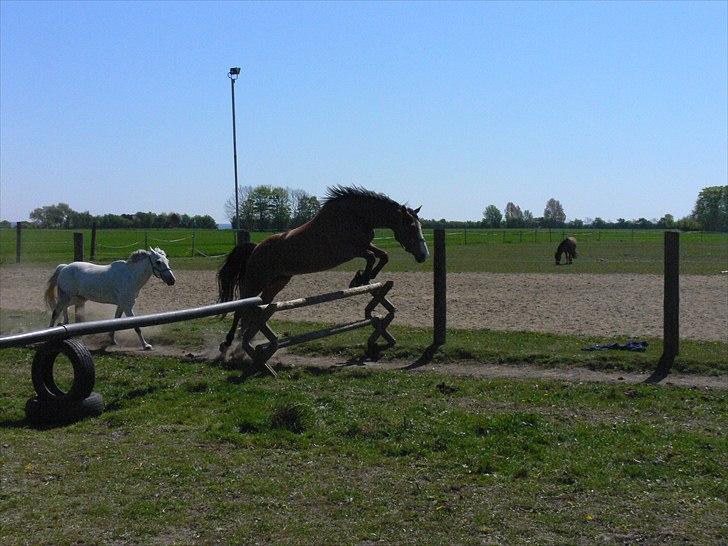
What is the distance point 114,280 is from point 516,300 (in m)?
8.71

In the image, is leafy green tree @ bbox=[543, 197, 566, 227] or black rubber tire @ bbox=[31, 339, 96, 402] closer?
black rubber tire @ bbox=[31, 339, 96, 402]

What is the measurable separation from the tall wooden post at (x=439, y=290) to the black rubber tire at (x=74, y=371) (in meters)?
5.26

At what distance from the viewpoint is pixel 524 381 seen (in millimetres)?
9148

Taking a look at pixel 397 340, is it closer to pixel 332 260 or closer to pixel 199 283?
pixel 332 260

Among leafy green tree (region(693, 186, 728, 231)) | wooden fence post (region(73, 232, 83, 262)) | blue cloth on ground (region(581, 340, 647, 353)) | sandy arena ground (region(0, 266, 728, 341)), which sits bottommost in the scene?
blue cloth on ground (region(581, 340, 647, 353))

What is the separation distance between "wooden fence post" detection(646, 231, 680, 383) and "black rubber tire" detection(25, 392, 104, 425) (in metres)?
6.45

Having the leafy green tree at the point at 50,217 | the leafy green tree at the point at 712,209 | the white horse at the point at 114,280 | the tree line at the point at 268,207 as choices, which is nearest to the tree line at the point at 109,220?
the leafy green tree at the point at 50,217

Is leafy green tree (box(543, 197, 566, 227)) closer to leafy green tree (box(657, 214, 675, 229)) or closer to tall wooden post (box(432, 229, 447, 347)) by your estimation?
leafy green tree (box(657, 214, 675, 229))

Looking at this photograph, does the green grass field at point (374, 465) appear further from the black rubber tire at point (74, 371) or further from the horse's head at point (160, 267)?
the horse's head at point (160, 267)

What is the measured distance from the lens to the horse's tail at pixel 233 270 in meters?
12.0

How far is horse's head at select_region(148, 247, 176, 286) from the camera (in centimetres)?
1230

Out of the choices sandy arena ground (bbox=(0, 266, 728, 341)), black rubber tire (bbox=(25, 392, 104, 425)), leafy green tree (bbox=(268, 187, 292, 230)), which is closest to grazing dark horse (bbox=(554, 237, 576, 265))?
sandy arena ground (bbox=(0, 266, 728, 341))

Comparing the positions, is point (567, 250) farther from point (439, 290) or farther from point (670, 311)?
point (670, 311)

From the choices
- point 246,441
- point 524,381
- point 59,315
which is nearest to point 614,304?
point 524,381
